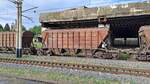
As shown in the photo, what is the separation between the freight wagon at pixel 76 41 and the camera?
31.5 meters

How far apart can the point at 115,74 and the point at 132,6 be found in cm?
1944

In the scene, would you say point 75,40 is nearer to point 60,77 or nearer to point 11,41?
point 11,41

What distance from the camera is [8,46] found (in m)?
40.2

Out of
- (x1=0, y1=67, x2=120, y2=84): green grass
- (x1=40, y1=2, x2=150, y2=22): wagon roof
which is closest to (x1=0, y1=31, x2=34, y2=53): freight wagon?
(x1=40, y1=2, x2=150, y2=22): wagon roof

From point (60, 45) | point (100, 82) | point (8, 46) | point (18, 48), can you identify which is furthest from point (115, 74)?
point (8, 46)

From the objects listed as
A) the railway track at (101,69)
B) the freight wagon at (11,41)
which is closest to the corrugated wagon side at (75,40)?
the freight wagon at (11,41)

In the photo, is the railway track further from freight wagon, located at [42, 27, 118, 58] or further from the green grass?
freight wagon, located at [42, 27, 118, 58]

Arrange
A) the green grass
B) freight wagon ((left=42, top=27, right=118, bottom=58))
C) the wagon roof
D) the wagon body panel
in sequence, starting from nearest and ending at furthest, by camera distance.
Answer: the green grass → freight wagon ((left=42, top=27, right=118, bottom=58)) → the wagon body panel → the wagon roof

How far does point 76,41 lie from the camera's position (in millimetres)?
33781

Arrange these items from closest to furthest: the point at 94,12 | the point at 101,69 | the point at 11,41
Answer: the point at 101,69, the point at 94,12, the point at 11,41

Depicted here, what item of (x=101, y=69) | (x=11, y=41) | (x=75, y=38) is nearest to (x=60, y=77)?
(x=101, y=69)

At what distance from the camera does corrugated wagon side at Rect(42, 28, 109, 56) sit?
3175 centimetres

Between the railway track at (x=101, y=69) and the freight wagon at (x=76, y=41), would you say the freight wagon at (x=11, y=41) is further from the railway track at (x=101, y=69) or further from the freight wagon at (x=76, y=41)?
the railway track at (x=101, y=69)

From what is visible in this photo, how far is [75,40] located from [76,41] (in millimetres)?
154
